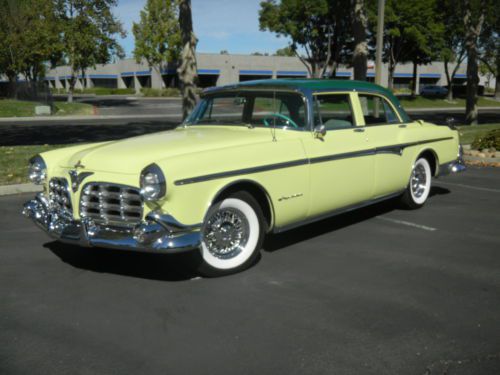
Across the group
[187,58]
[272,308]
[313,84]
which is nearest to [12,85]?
[187,58]

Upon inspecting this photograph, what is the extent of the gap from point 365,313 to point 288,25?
3791 centimetres

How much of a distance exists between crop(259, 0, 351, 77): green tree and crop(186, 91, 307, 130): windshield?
113 ft

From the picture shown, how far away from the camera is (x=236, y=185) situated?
475cm

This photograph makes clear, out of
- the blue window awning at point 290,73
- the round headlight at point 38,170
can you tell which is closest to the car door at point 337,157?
the round headlight at point 38,170

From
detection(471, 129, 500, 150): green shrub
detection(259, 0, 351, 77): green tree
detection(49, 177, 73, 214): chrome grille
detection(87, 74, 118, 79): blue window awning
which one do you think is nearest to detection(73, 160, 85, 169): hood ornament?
detection(49, 177, 73, 214): chrome grille

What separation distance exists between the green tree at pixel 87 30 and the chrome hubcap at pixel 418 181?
94.1 feet

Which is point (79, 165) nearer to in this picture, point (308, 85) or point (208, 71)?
point (308, 85)

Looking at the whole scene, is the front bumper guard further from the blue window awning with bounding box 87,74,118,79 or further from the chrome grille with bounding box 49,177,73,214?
the blue window awning with bounding box 87,74,118,79

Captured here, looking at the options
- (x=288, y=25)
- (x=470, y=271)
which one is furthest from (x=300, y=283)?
(x=288, y=25)

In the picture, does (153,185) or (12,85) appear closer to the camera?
(153,185)

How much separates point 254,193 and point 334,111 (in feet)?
4.82

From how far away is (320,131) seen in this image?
5.38m

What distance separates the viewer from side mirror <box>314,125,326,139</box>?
17.6 ft

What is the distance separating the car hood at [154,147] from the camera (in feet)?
14.7
